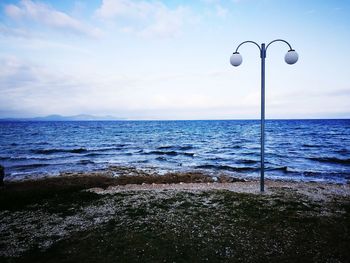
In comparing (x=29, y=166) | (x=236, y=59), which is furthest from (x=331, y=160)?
(x=29, y=166)

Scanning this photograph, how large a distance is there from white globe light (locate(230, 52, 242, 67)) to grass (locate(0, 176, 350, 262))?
217 inches

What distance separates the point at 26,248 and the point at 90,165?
68.1ft

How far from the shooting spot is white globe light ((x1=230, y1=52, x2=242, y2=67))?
10966 millimetres

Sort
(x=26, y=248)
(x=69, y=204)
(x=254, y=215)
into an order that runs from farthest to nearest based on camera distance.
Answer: (x=69, y=204)
(x=254, y=215)
(x=26, y=248)

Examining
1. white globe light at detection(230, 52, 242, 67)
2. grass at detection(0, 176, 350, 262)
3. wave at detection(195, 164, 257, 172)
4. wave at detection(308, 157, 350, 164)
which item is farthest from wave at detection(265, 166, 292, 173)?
white globe light at detection(230, 52, 242, 67)

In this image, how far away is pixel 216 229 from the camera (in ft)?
25.2

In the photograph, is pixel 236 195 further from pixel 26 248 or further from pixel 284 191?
pixel 26 248

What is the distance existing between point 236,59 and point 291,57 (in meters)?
2.08

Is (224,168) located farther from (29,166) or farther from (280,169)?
(29,166)

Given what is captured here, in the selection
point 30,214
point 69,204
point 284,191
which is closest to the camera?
point 30,214

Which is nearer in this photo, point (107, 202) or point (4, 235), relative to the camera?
point (4, 235)

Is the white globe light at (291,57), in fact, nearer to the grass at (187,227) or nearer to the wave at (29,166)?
the grass at (187,227)

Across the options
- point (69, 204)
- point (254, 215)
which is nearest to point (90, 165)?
point (69, 204)

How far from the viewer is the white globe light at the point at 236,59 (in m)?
11.0
